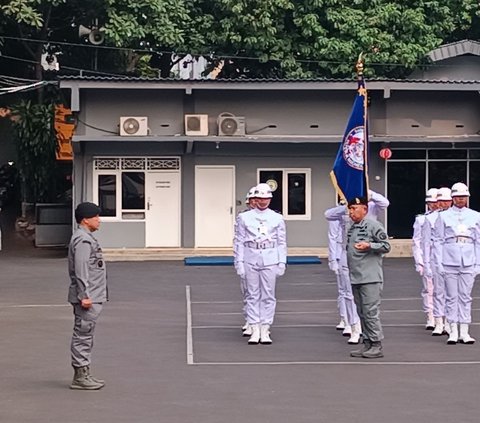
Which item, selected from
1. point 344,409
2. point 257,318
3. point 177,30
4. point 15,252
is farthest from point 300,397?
point 177,30

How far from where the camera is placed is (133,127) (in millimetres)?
30047

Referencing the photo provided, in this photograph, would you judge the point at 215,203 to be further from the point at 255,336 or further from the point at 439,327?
the point at 255,336

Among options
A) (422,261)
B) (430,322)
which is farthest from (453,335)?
(422,261)

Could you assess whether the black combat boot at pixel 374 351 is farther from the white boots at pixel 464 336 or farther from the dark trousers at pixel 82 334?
the dark trousers at pixel 82 334

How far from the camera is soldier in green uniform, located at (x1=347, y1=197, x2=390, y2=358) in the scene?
12.5 meters

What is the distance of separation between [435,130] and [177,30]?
9.39 m

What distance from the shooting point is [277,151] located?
31203 mm

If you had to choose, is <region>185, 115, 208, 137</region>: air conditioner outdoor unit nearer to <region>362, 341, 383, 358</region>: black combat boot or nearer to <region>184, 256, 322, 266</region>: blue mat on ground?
<region>184, 256, 322, 266</region>: blue mat on ground

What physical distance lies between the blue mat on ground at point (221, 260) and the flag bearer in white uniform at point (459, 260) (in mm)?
14201

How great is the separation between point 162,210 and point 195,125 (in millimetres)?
2709

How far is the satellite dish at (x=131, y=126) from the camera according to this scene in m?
30.0

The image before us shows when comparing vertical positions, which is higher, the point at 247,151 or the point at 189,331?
the point at 247,151

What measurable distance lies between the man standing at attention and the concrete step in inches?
746

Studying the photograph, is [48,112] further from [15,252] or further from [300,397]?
[300,397]
